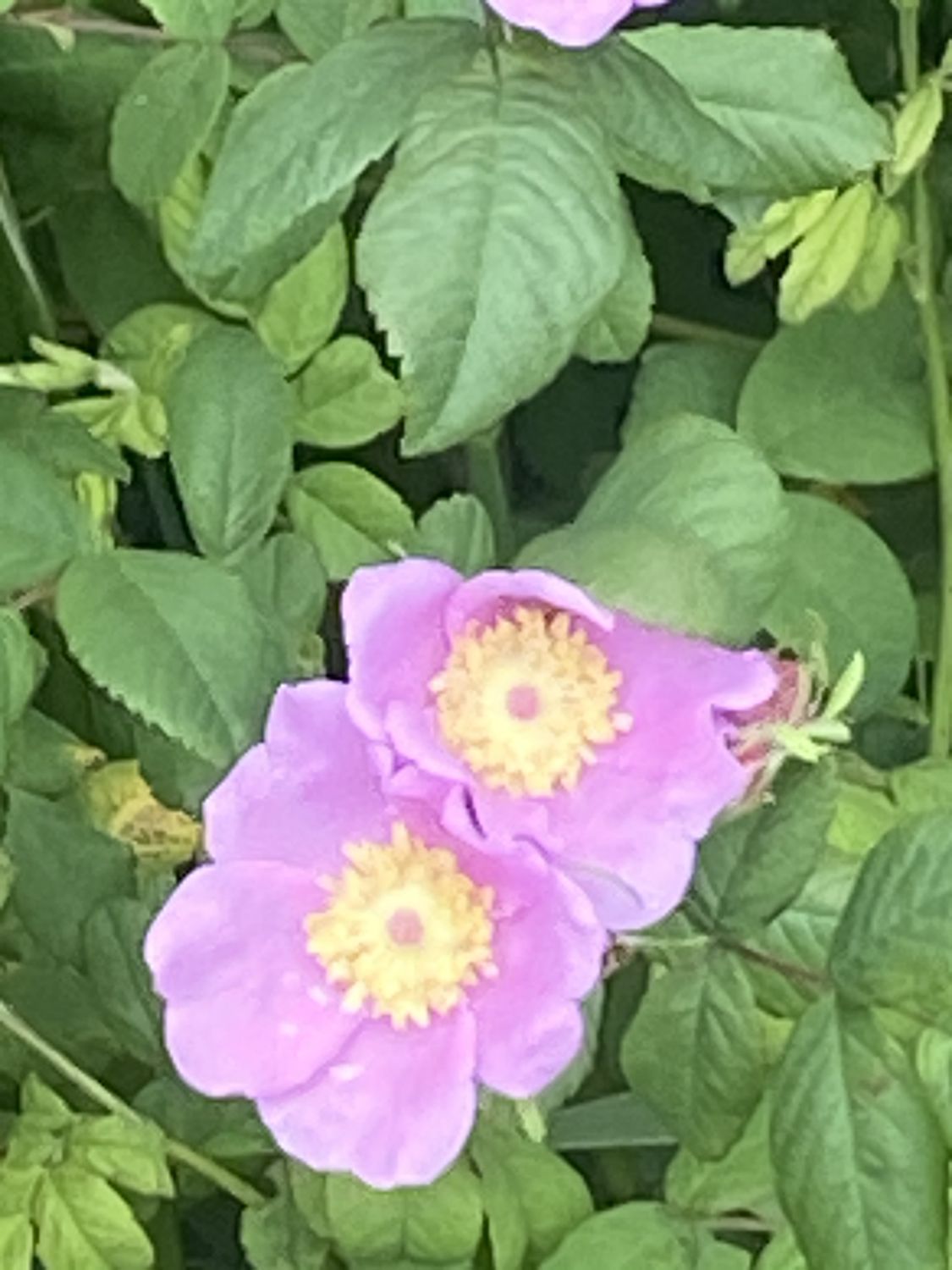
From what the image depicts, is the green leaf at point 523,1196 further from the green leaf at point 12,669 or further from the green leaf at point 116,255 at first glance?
the green leaf at point 116,255

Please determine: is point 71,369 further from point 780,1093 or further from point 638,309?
point 780,1093

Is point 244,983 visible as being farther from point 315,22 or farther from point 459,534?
point 315,22

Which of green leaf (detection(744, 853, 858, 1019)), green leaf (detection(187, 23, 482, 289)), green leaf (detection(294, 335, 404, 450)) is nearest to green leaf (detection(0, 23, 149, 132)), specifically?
green leaf (detection(294, 335, 404, 450))

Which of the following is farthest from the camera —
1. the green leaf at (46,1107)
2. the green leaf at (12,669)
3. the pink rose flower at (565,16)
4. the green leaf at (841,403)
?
the green leaf at (841,403)

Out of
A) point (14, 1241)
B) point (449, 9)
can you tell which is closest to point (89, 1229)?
point (14, 1241)

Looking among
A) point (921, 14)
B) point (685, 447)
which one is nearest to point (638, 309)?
point (685, 447)

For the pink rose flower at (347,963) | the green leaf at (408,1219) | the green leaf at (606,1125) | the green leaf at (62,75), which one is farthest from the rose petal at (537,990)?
the green leaf at (62,75)

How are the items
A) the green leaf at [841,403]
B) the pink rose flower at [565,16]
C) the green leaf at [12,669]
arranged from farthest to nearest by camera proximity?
the green leaf at [841,403], the green leaf at [12,669], the pink rose flower at [565,16]

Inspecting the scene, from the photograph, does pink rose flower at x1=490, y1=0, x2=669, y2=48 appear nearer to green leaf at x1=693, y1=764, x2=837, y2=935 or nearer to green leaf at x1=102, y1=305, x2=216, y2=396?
green leaf at x1=693, y1=764, x2=837, y2=935
